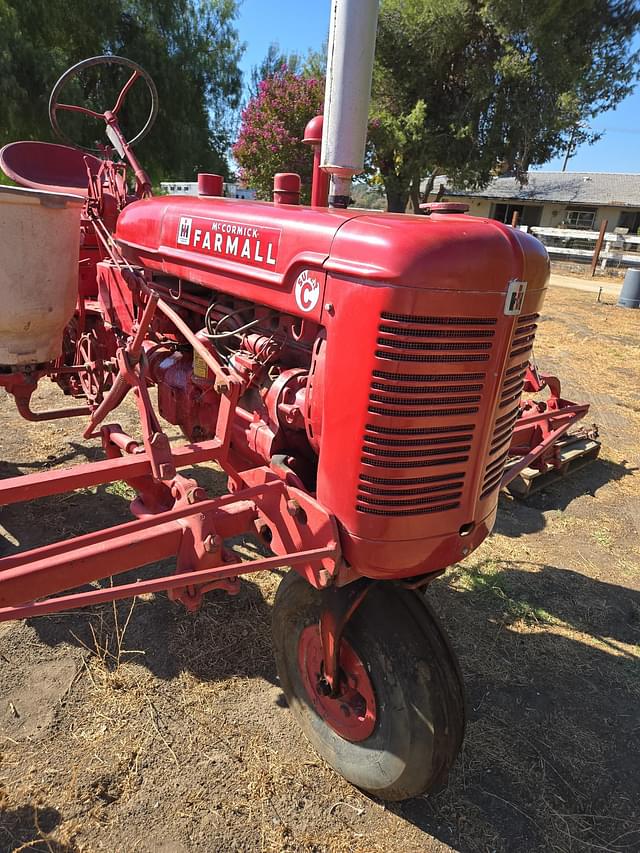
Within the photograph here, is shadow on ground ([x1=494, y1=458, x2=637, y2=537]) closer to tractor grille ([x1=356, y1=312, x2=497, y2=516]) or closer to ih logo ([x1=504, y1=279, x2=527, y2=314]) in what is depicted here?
tractor grille ([x1=356, y1=312, x2=497, y2=516])

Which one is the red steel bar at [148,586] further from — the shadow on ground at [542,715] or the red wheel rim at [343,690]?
the shadow on ground at [542,715]

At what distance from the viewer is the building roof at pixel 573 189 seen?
26023 mm

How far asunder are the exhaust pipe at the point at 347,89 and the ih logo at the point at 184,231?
579 millimetres

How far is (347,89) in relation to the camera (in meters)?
2.12

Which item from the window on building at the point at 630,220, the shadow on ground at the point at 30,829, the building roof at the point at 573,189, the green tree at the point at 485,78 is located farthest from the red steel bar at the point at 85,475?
the window on building at the point at 630,220

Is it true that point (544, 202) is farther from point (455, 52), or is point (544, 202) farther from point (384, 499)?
point (384, 499)

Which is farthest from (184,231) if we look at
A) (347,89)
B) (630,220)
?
Result: (630,220)

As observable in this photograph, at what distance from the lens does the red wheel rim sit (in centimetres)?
188

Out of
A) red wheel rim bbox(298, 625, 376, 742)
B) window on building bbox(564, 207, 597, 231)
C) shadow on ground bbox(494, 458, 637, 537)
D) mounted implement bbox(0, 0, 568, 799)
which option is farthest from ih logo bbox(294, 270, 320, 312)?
window on building bbox(564, 207, 597, 231)

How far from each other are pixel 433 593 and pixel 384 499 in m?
1.55

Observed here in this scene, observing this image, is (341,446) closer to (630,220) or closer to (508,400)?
(508,400)

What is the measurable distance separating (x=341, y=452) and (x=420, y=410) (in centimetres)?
25

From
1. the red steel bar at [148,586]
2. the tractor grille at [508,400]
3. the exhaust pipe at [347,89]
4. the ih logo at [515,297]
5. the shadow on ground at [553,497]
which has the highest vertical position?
the exhaust pipe at [347,89]

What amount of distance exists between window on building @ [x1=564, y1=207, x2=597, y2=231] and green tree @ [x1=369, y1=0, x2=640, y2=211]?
1029 cm
